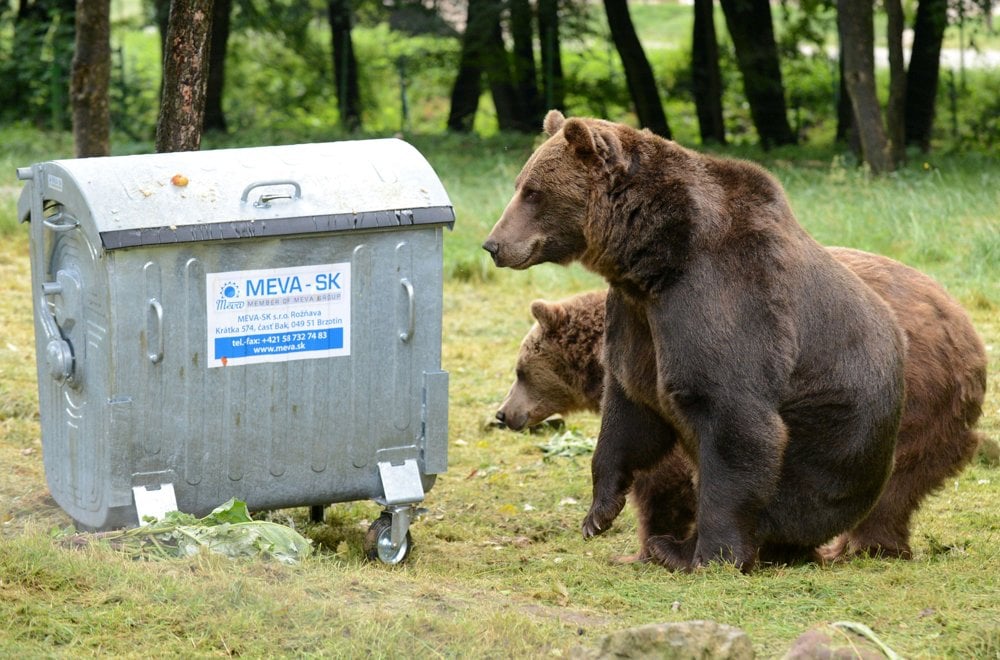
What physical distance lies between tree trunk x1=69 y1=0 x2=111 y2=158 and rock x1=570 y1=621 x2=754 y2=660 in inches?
339

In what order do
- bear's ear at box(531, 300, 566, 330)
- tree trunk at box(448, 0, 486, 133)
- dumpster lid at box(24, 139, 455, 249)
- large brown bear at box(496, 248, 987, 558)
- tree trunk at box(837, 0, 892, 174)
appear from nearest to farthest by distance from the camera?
1. dumpster lid at box(24, 139, 455, 249)
2. large brown bear at box(496, 248, 987, 558)
3. bear's ear at box(531, 300, 566, 330)
4. tree trunk at box(837, 0, 892, 174)
5. tree trunk at box(448, 0, 486, 133)

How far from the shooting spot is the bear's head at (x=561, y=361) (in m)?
7.57

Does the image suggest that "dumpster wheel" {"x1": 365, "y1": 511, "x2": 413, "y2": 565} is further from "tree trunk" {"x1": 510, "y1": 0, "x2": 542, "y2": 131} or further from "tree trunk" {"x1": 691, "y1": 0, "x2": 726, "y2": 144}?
"tree trunk" {"x1": 510, "y1": 0, "x2": 542, "y2": 131}

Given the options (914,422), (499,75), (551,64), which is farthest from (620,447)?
(551,64)

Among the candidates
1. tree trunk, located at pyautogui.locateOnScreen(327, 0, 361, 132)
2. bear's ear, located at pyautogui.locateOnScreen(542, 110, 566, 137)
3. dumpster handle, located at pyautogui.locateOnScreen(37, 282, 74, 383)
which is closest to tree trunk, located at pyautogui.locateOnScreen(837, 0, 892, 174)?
bear's ear, located at pyautogui.locateOnScreen(542, 110, 566, 137)

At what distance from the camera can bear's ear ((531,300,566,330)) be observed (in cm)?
752

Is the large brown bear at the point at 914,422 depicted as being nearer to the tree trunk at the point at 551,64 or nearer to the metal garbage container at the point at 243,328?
the metal garbage container at the point at 243,328

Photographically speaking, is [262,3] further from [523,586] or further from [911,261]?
[523,586]

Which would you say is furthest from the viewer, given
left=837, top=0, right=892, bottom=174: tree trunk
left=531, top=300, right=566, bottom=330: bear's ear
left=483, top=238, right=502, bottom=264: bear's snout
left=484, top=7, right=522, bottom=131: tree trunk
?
left=484, top=7, right=522, bottom=131: tree trunk

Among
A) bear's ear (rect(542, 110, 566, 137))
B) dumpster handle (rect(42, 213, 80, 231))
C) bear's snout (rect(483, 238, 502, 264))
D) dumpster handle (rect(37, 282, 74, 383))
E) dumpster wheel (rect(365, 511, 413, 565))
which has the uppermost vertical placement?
bear's ear (rect(542, 110, 566, 137))

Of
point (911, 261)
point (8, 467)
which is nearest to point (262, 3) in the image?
point (911, 261)

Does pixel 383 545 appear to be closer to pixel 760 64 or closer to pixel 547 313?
pixel 547 313

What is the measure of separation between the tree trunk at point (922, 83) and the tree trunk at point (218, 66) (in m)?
11.4

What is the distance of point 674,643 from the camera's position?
383cm
